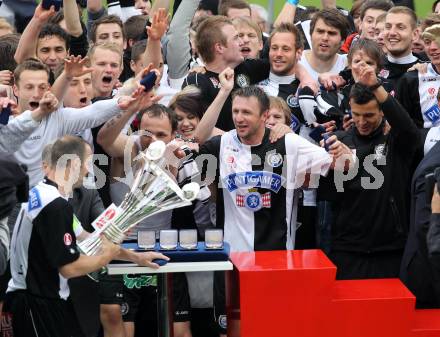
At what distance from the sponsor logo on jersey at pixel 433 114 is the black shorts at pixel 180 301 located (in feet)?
7.29

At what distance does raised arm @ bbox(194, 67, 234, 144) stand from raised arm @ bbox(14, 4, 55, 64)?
146 cm

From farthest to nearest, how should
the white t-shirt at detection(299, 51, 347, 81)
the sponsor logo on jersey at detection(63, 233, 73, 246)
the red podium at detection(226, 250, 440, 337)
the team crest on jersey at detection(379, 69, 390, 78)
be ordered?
the white t-shirt at detection(299, 51, 347, 81) < the team crest on jersey at detection(379, 69, 390, 78) < the red podium at detection(226, 250, 440, 337) < the sponsor logo on jersey at detection(63, 233, 73, 246)

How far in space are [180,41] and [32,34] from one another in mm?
1386

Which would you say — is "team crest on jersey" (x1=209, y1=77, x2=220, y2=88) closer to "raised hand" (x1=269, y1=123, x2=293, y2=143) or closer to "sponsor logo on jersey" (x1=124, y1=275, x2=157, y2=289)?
"raised hand" (x1=269, y1=123, x2=293, y2=143)

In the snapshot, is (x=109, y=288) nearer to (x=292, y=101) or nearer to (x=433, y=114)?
(x=292, y=101)

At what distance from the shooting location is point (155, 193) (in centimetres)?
526

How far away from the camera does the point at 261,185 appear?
651 centimetres

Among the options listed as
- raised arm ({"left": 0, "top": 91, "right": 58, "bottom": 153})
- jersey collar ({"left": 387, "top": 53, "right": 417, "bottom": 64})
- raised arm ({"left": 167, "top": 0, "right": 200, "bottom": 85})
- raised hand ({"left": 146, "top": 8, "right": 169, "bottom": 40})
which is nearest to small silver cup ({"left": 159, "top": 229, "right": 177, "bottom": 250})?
raised arm ({"left": 0, "top": 91, "right": 58, "bottom": 153})

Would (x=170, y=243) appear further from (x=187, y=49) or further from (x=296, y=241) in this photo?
(x=187, y=49)

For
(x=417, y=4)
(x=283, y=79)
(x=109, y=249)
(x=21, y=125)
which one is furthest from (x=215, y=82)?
(x=417, y=4)

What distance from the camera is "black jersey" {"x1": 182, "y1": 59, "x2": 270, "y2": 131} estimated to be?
24.8ft

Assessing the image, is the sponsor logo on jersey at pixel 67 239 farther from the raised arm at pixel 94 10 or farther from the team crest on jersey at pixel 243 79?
the raised arm at pixel 94 10

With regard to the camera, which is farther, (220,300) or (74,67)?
(220,300)

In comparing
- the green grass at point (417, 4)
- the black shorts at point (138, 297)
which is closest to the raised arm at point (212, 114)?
the black shorts at point (138, 297)
